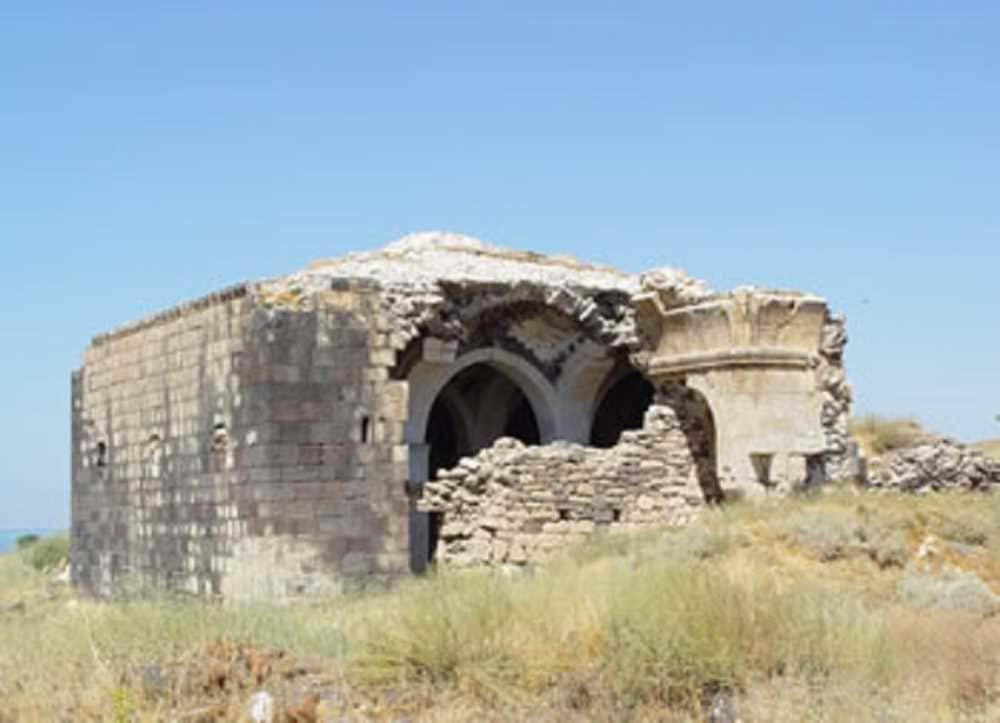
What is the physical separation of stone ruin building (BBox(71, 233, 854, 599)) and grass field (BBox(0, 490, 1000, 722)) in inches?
199

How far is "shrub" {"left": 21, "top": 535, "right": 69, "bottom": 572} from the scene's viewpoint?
100 ft

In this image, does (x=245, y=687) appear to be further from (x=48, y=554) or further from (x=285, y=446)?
(x=48, y=554)

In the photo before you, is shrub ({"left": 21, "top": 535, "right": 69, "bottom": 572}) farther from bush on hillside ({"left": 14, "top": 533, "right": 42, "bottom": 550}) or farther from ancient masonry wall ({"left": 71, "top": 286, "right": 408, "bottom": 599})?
ancient masonry wall ({"left": 71, "top": 286, "right": 408, "bottom": 599})

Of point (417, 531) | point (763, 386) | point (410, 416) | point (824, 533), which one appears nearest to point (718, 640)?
point (824, 533)

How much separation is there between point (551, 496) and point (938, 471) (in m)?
6.37

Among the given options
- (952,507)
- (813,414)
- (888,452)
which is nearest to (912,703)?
(952,507)

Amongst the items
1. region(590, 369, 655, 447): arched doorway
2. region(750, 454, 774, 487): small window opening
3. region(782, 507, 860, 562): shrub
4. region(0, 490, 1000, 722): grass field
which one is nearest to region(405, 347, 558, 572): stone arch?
region(590, 369, 655, 447): arched doorway

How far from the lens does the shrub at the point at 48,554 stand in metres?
30.6

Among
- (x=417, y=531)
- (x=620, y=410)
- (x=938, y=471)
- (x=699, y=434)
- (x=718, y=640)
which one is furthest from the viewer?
(x=620, y=410)

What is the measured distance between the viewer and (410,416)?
65.6ft

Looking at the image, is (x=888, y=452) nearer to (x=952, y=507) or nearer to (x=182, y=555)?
(x=952, y=507)

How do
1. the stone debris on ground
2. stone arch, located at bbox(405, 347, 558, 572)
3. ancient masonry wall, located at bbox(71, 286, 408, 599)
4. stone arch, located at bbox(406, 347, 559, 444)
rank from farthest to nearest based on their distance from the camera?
stone arch, located at bbox(406, 347, 559, 444) < stone arch, located at bbox(405, 347, 558, 572) < ancient masonry wall, located at bbox(71, 286, 408, 599) < the stone debris on ground

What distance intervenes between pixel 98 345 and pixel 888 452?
12.2m

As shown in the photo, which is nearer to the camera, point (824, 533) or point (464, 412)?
point (824, 533)
